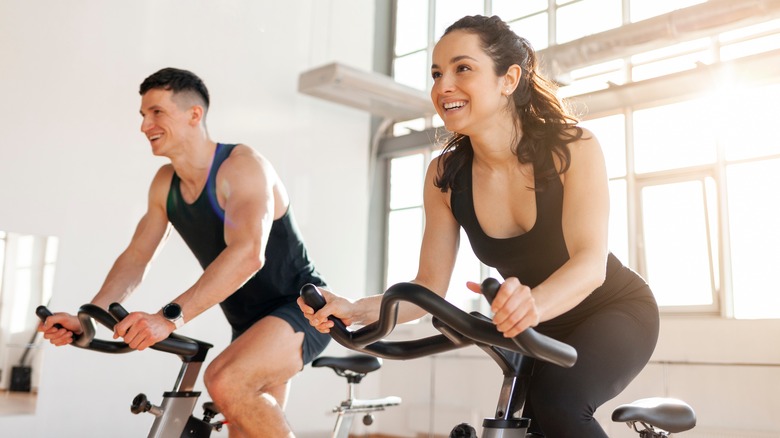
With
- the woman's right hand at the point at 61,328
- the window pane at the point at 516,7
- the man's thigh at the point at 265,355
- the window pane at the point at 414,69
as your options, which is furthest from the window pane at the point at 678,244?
the woman's right hand at the point at 61,328

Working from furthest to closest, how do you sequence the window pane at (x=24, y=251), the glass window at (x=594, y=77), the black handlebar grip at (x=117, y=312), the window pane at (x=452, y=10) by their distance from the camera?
the window pane at (x=452, y=10) → the glass window at (x=594, y=77) → the window pane at (x=24, y=251) → the black handlebar grip at (x=117, y=312)

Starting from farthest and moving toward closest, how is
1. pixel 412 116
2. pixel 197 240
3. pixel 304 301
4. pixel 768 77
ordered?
pixel 412 116 → pixel 768 77 → pixel 197 240 → pixel 304 301

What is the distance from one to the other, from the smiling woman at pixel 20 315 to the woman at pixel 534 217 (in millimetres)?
4456

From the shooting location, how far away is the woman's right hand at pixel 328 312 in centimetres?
128

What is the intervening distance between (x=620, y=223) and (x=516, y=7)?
8.64 ft

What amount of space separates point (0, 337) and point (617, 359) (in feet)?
16.2

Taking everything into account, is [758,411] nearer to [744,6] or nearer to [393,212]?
[744,6]

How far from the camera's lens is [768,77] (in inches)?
217

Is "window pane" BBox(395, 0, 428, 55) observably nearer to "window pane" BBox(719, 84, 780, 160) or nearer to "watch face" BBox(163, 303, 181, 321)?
"window pane" BBox(719, 84, 780, 160)

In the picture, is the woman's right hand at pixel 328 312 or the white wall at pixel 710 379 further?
the white wall at pixel 710 379

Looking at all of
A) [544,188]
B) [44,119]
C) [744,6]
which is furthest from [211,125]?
[544,188]

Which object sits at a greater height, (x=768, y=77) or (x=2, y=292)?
(x=768, y=77)

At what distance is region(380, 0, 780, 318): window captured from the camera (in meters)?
5.66

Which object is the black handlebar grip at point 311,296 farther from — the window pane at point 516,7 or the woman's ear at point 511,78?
the window pane at point 516,7
